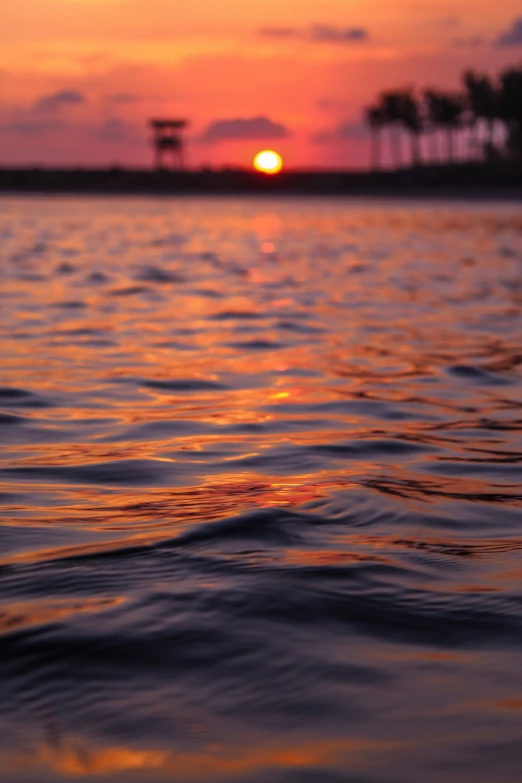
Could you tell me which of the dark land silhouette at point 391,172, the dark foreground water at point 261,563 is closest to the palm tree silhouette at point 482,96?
the dark land silhouette at point 391,172

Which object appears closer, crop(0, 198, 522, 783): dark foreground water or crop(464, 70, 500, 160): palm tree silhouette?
crop(0, 198, 522, 783): dark foreground water

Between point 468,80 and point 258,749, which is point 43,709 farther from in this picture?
point 468,80

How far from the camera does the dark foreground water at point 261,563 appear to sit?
2.37 m

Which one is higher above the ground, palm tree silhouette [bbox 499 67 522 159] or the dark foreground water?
palm tree silhouette [bbox 499 67 522 159]

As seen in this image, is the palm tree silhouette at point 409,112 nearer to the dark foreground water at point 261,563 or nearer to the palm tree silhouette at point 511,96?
the palm tree silhouette at point 511,96

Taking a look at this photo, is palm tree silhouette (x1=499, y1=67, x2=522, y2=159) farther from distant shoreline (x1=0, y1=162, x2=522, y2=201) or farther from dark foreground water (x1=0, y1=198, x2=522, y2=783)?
dark foreground water (x1=0, y1=198, x2=522, y2=783)

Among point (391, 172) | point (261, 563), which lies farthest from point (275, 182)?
point (261, 563)

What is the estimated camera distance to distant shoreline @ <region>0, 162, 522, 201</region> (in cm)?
10700

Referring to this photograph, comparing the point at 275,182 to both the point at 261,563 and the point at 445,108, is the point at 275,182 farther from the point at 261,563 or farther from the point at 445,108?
the point at 261,563

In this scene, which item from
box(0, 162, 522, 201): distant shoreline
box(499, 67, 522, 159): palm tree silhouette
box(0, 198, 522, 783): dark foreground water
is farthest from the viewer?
box(499, 67, 522, 159): palm tree silhouette

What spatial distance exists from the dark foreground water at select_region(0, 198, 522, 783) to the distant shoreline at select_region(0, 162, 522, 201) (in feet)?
314

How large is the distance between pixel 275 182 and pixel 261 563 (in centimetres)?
11874

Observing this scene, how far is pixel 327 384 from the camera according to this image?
747 centimetres

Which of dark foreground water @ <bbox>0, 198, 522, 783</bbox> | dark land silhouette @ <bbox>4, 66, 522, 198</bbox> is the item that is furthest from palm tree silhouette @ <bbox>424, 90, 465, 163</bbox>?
dark foreground water @ <bbox>0, 198, 522, 783</bbox>
